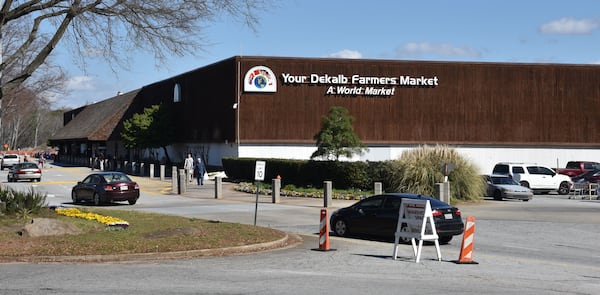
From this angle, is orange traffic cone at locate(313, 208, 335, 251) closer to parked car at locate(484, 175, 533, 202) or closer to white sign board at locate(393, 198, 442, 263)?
white sign board at locate(393, 198, 442, 263)

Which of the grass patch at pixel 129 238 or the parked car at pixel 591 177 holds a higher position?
the parked car at pixel 591 177

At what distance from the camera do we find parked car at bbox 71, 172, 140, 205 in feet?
101

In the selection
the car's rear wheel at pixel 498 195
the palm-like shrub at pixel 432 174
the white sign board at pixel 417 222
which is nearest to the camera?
the white sign board at pixel 417 222

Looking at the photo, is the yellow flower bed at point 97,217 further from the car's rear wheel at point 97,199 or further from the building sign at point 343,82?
the building sign at point 343,82

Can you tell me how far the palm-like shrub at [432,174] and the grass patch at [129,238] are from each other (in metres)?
14.6

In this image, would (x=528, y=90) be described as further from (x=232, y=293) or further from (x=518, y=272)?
(x=232, y=293)

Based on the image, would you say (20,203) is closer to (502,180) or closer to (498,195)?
(498,195)

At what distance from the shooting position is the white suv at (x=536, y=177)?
132 feet

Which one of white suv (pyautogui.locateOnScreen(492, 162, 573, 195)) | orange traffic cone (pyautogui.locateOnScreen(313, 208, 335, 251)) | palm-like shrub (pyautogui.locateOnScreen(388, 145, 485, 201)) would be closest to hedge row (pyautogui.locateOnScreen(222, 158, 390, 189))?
palm-like shrub (pyautogui.locateOnScreen(388, 145, 485, 201))

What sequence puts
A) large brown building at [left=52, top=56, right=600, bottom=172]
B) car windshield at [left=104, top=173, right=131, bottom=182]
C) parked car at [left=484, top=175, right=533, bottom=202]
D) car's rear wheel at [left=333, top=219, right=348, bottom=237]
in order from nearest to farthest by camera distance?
car's rear wheel at [left=333, top=219, right=348, bottom=237]
car windshield at [left=104, top=173, right=131, bottom=182]
parked car at [left=484, top=175, right=533, bottom=202]
large brown building at [left=52, top=56, right=600, bottom=172]

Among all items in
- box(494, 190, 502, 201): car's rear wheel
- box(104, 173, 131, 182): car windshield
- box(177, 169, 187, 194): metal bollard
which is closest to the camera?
box(104, 173, 131, 182): car windshield

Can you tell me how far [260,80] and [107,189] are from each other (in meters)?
21.8

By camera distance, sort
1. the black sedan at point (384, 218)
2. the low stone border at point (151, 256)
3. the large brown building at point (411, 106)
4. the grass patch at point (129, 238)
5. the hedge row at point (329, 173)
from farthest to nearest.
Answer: the large brown building at point (411, 106) → the hedge row at point (329, 173) → the black sedan at point (384, 218) → the grass patch at point (129, 238) → the low stone border at point (151, 256)

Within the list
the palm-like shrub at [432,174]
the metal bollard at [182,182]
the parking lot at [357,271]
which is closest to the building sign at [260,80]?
the metal bollard at [182,182]
